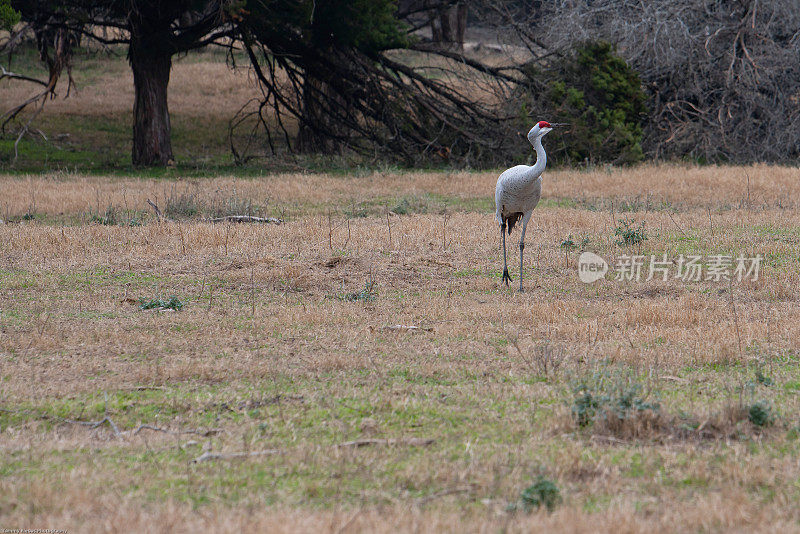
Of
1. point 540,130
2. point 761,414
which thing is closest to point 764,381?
point 761,414

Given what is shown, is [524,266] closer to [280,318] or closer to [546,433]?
[280,318]

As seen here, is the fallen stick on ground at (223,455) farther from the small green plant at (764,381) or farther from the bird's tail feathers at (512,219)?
the bird's tail feathers at (512,219)

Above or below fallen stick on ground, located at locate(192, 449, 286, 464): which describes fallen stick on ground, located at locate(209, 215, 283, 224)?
above

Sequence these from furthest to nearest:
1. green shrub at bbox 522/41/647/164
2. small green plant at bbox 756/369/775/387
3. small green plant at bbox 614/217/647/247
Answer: green shrub at bbox 522/41/647/164 < small green plant at bbox 614/217/647/247 < small green plant at bbox 756/369/775/387

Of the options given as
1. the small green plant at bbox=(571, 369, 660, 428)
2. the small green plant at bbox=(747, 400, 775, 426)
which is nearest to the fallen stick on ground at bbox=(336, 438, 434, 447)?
the small green plant at bbox=(571, 369, 660, 428)

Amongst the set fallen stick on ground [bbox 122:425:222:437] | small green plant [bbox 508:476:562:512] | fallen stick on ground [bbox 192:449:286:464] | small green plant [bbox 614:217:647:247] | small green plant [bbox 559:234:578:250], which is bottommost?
fallen stick on ground [bbox 122:425:222:437]

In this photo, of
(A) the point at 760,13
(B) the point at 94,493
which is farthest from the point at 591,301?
(A) the point at 760,13

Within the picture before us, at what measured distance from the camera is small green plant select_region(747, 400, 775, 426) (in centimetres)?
481

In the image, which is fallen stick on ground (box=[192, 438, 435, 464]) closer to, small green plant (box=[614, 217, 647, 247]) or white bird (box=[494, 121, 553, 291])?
white bird (box=[494, 121, 553, 291])

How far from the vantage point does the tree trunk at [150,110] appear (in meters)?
20.2

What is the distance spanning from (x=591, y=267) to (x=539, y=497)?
6189 millimetres

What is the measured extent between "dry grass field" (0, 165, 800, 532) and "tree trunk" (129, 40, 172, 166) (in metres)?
8.59

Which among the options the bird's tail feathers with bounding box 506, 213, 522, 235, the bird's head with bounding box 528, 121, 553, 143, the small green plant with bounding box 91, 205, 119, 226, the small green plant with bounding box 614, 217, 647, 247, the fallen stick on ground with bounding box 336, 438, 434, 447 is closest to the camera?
the fallen stick on ground with bounding box 336, 438, 434, 447

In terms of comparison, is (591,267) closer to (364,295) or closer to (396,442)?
(364,295)
